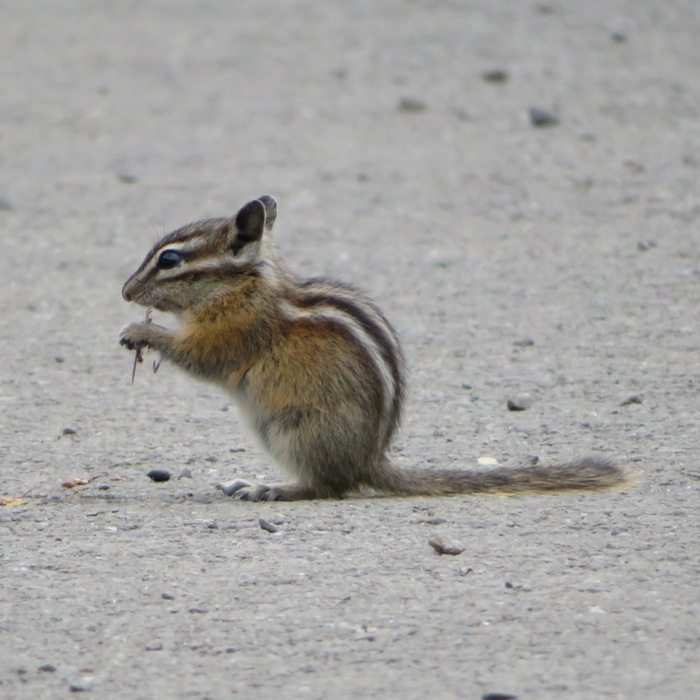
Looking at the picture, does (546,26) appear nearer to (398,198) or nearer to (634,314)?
(398,198)

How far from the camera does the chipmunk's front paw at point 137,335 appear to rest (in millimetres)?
5695

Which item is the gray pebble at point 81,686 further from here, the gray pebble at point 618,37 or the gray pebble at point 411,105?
the gray pebble at point 618,37

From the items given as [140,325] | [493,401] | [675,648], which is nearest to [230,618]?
[675,648]

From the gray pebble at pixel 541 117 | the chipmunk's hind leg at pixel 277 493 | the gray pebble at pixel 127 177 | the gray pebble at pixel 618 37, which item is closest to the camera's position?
the chipmunk's hind leg at pixel 277 493

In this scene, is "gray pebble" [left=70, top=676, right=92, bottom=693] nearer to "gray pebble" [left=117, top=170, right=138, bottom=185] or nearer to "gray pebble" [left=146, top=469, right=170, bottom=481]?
"gray pebble" [left=146, top=469, right=170, bottom=481]

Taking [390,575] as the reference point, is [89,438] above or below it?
below

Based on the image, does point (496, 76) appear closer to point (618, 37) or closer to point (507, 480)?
point (618, 37)

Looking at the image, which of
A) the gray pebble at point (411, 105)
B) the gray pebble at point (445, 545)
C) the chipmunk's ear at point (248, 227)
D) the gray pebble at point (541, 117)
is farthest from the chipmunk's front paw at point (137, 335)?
the gray pebble at point (411, 105)

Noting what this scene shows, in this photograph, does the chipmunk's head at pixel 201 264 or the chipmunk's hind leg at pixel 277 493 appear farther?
the chipmunk's head at pixel 201 264

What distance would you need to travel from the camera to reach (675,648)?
3805 millimetres

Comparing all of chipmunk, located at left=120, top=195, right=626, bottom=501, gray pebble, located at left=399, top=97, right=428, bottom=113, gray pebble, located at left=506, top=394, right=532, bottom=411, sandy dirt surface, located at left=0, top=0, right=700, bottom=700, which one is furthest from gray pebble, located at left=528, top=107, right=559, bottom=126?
chipmunk, located at left=120, top=195, right=626, bottom=501

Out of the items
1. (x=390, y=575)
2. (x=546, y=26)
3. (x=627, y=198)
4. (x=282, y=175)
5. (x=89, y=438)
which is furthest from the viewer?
(x=546, y=26)

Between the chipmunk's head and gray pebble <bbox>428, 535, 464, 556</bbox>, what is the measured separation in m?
1.54

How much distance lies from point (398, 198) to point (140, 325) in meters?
4.83
